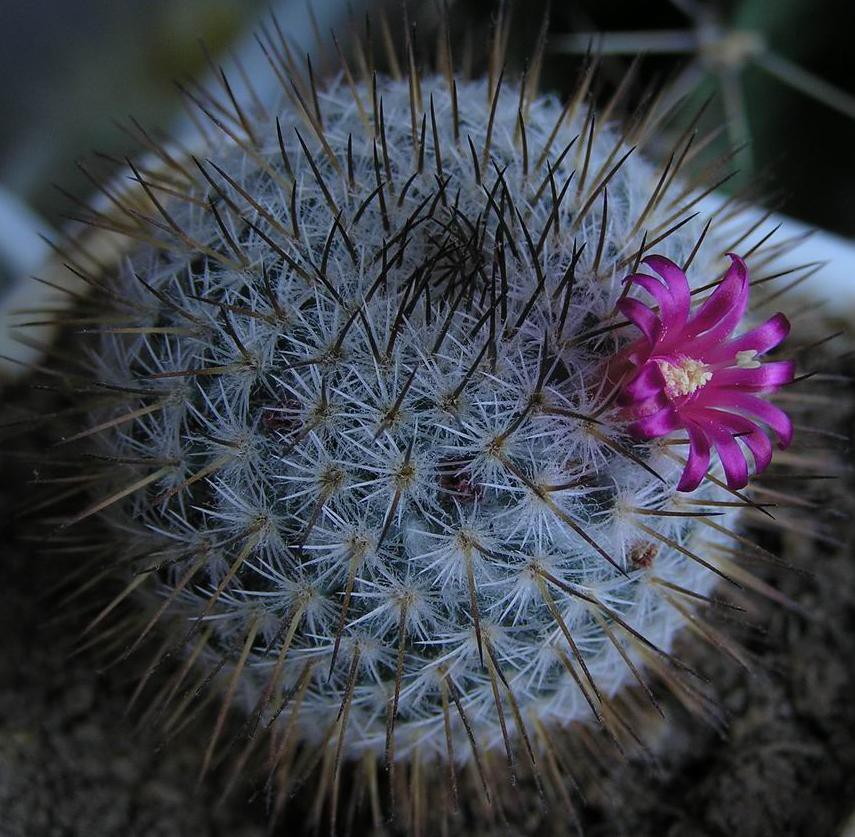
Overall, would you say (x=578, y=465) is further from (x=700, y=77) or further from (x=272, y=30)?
(x=272, y=30)

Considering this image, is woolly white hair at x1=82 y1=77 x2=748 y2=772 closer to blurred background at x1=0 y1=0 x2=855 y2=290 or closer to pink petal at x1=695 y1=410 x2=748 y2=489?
pink petal at x1=695 y1=410 x2=748 y2=489

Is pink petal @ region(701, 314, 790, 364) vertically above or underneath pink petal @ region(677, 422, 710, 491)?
above

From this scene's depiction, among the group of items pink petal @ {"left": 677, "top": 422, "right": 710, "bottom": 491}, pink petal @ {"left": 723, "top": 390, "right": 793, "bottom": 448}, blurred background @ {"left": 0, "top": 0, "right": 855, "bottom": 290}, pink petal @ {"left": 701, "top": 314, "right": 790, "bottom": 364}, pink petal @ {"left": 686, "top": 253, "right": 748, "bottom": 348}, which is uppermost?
blurred background @ {"left": 0, "top": 0, "right": 855, "bottom": 290}

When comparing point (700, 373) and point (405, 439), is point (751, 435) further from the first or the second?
point (405, 439)

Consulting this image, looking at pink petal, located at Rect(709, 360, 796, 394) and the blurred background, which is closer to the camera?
pink petal, located at Rect(709, 360, 796, 394)

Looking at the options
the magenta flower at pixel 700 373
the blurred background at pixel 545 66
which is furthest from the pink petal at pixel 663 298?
the blurred background at pixel 545 66

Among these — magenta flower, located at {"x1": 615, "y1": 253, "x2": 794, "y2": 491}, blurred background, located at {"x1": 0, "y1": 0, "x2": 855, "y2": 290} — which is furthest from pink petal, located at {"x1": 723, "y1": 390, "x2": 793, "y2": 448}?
blurred background, located at {"x1": 0, "y1": 0, "x2": 855, "y2": 290}

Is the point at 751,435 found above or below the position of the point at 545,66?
below

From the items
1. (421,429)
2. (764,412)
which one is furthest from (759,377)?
(421,429)
